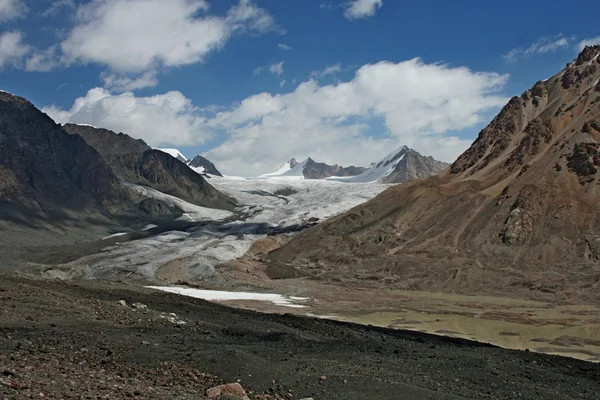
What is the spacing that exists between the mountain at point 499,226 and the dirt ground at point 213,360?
55798 mm

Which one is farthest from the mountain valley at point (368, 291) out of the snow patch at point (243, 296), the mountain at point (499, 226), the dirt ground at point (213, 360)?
the snow patch at point (243, 296)

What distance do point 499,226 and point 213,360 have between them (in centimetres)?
9334

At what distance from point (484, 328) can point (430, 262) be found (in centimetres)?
4467

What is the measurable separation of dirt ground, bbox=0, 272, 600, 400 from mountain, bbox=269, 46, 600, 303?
55798 mm

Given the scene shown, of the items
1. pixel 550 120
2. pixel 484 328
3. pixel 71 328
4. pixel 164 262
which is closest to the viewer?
pixel 71 328

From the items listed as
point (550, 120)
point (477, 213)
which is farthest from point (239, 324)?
point (550, 120)

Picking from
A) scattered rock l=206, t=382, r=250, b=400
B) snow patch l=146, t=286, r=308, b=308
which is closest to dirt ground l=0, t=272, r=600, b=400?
scattered rock l=206, t=382, r=250, b=400

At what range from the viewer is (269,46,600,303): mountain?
8800cm

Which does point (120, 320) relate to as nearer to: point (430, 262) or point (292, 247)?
point (430, 262)

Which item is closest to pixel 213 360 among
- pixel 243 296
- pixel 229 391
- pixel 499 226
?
→ pixel 229 391

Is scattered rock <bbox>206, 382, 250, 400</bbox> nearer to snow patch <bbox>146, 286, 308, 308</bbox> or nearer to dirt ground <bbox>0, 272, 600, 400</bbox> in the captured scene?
dirt ground <bbox>0, 272, 600, 400</bbox>

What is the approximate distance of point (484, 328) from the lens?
176 ft

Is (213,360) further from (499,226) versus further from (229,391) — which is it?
(499,226)

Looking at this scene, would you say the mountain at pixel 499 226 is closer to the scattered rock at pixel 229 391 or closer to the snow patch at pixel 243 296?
the snow patch at pixel 243 296
